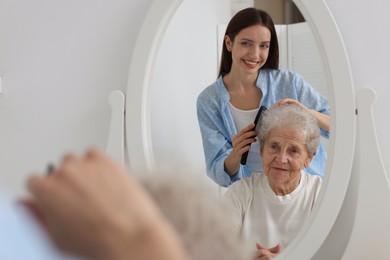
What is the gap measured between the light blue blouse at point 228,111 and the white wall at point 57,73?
8.1 inches

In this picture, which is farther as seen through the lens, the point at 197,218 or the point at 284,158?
the point at 284,158

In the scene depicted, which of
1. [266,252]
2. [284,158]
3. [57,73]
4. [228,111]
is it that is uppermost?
[57,73]

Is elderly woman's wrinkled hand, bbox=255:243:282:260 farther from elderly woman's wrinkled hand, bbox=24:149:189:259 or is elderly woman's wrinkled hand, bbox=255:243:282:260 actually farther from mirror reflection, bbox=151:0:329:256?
elderly woman's wrinkled hand, bbox=24:149:189:259

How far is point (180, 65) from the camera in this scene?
1156mm

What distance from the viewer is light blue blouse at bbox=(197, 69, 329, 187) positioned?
1.09 m

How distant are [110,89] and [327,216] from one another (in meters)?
0.48

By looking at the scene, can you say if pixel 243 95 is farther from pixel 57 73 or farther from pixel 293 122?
pixel 57 73

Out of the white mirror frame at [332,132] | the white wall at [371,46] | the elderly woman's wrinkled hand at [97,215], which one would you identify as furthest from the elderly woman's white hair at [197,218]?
the white wall at [371,46]

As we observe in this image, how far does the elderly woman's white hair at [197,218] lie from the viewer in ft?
1.46

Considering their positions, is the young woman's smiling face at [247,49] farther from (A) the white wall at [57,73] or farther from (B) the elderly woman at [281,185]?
(A) the white wall at [57,73]

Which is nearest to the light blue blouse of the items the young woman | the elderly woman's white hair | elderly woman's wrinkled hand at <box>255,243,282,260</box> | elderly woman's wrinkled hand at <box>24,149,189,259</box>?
the young woman

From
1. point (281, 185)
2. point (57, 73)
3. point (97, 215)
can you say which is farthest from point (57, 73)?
point (97, 215)

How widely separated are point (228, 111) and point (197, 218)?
0.69m

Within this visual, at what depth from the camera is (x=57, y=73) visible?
50.8 inches
